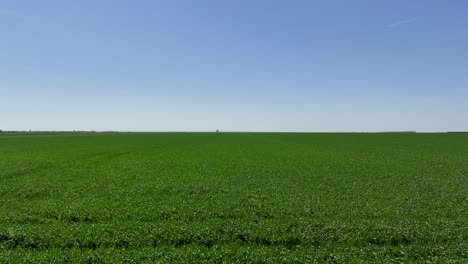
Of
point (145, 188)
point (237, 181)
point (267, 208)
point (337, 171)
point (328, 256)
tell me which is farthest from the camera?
point (337, 171)

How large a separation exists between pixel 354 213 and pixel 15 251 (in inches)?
516

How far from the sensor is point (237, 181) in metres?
20.0

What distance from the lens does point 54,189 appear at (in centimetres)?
1716

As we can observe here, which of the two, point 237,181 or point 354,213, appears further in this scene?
point 237,181

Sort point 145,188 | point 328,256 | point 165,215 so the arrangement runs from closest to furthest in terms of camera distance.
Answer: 1. point 328,256
2. point 165,215
3. point 145,188

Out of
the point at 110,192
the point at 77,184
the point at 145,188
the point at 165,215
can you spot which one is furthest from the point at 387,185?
the point at 77,184

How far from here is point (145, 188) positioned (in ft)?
A: 57.7

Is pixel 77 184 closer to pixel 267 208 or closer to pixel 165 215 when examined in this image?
pixel 165 215

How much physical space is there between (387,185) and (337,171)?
6.18 metres

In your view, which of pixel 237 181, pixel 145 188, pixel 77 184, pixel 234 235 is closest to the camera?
pixel 234 235

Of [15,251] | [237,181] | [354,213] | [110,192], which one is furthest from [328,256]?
[110,192]

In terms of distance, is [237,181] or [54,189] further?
[237,181]

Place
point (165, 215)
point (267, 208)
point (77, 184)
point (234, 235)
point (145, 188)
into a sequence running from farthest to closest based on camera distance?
1. point (77, 184)
2. point (145, 188)
3. point (267, 208)
4. point (165, 215)
5. point (234, 235)

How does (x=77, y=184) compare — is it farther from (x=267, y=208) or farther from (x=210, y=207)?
(x=267, y=208)
